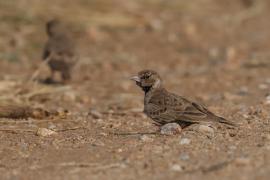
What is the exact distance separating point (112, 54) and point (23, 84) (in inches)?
149

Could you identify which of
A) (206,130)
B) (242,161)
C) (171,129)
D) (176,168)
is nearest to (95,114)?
(171,129)

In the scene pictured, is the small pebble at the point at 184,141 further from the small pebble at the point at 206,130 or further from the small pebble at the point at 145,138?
the small pebble at the point at 206,130

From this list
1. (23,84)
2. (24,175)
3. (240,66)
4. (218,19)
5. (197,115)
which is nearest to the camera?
(24,175)

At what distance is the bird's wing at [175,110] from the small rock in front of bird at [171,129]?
0.22 ft

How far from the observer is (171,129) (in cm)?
748

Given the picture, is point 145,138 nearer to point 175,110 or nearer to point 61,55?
point 175,110

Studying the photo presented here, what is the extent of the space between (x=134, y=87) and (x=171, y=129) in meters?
4.29

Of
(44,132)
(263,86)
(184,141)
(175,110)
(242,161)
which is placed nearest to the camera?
(242,161)

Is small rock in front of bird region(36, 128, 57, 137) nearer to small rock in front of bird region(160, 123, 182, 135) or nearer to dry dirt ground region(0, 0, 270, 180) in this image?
dry dirt ground region(0, 0, 270, 180)

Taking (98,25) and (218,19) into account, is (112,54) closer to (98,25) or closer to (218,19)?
(98,25)

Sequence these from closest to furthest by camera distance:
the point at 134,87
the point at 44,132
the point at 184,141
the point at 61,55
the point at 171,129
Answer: the point at 184,141 < the point at 171,129 < the point at 44,132 < the point at 61,55 < the point at 134,87

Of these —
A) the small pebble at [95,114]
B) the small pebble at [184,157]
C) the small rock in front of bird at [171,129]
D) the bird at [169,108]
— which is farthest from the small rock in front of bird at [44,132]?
the small pebble at [184,157]

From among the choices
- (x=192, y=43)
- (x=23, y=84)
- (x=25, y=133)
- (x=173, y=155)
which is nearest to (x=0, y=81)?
(x=23, y=84)

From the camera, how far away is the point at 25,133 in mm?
7906
